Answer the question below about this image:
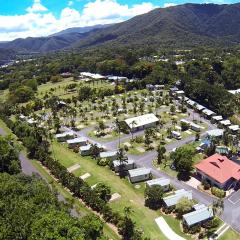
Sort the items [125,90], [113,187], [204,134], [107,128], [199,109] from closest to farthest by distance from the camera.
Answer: [113,187] < [204,134] < [107,128] < [199,109] < [125,90]

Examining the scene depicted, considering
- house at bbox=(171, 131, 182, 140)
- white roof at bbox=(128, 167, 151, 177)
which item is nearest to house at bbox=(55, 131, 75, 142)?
house at bbox=(171, 131, 182, 140)

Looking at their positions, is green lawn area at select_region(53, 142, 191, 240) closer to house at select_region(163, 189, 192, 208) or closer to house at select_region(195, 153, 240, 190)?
house at select_region(163, 189, 192, 208)

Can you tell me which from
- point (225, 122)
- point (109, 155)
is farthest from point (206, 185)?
point (225, 122)

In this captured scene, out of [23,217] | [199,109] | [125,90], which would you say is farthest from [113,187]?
[125,90]

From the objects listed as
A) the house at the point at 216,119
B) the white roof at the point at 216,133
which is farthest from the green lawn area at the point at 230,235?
the house at the point at 216,119

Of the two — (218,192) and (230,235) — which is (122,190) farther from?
(230,235)

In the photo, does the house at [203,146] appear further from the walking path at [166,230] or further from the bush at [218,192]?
the walking path at [166,230]

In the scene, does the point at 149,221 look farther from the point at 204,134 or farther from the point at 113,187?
the point at 204,134
